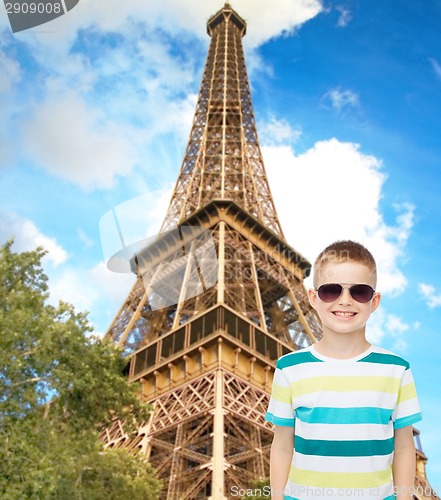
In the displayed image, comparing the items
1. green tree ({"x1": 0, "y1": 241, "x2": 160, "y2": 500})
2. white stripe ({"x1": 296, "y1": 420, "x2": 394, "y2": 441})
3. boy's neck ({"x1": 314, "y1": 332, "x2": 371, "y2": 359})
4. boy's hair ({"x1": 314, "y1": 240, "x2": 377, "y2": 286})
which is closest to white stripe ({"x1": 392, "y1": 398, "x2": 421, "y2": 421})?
white stripe ({"x1": 296, "y1": 420, "x2": 394, "y2": 441})

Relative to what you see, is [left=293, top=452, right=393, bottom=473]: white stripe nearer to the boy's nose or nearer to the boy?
the boy

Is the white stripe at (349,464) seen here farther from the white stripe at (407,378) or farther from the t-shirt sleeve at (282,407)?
the white stripe at (407,378)

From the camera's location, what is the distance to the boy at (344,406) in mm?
2805

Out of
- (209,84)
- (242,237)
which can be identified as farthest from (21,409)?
(209,84)

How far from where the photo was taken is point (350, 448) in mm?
2818

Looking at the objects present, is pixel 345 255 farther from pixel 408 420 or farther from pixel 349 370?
pixel 408 420

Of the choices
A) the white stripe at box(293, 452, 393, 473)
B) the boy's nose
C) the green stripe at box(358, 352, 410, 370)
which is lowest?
the white stripe at box(293, 452, 393, 473)

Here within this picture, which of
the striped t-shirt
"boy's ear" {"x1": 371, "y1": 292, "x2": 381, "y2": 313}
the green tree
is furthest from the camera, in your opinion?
the green tree

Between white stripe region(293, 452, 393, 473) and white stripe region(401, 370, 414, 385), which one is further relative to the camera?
white stripe region(401, 370, 414, 385)

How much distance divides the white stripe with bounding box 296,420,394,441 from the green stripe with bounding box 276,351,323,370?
1.15ft

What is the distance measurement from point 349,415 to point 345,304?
58 cm

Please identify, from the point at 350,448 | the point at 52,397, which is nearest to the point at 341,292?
the point at 350,448

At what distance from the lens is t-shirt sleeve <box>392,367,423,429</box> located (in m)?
2.93

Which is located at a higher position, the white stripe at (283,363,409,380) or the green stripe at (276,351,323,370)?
the green stripe at (276,351,323,370)
